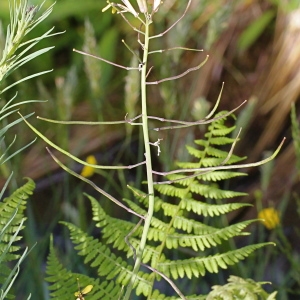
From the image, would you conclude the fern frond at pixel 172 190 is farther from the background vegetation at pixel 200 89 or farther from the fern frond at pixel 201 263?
the background vegetation at pixel 200 89

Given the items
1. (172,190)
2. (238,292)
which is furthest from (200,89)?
(238,292)

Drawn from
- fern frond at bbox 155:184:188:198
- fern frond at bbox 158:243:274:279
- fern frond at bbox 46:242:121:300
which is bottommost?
fern frond at bbox 46:242:121:300

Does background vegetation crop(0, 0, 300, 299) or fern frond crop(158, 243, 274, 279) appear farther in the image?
background vegetation crop(0, 0, 300, 299)

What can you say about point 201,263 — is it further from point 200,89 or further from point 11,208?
point 200,89

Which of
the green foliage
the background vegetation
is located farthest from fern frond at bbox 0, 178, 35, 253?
the background vegetation

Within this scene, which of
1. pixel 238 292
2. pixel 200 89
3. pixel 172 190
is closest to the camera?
pixel 238 292

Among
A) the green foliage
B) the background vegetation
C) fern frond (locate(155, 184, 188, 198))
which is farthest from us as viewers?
the background vegetation

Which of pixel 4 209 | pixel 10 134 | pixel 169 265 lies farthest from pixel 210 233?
pixel 10 134

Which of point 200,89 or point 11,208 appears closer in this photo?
point 11,208

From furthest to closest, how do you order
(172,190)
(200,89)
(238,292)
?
(200,89)
(172,190)
(238,292)

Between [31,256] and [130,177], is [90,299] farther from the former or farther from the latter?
[130,177]

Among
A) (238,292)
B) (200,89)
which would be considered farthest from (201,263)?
(200,89)

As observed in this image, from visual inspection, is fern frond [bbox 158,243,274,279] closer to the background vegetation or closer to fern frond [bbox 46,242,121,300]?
fern frond [bbox 46,242,121,300]
